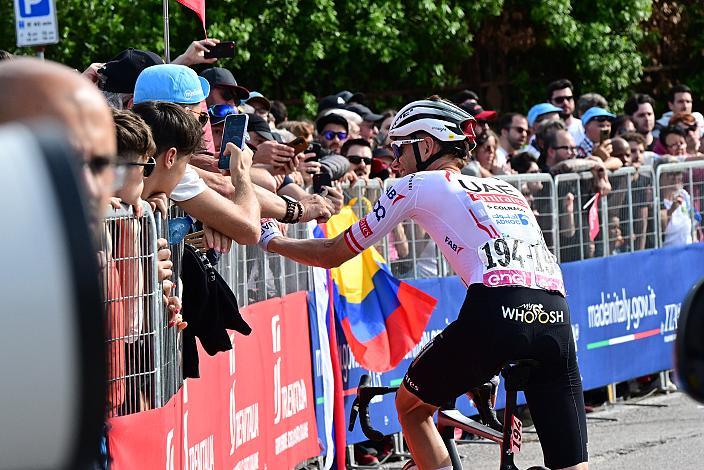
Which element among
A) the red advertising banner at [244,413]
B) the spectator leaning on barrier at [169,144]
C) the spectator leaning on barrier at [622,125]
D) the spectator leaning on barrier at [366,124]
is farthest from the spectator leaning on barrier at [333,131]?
the spectator leaning on barrier at [169,144]

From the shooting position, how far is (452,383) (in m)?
5.88

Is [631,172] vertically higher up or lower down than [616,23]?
lower down

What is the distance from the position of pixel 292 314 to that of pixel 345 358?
33.4 inches

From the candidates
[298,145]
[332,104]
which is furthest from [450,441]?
[332,104]

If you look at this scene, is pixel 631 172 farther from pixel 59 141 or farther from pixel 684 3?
pixel 684 3

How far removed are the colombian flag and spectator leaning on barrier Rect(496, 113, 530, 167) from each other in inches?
157

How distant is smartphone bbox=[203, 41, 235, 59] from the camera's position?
7383mm

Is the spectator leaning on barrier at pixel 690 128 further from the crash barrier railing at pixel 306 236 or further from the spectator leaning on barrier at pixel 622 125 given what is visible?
the crash barrier railing at pixel 306 236

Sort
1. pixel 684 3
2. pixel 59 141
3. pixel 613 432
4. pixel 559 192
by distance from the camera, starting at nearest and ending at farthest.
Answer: pixel 59 141, pixel 613 432, pixel 559 192, pixel 684 3

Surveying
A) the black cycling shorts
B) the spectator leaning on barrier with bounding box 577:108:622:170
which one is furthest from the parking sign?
the black cycling shorts

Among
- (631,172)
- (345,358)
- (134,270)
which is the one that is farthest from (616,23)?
(134,270)

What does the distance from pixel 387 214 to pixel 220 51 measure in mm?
1787

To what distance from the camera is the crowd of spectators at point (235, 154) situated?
1714mm

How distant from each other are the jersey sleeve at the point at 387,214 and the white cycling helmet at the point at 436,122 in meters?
0.30
